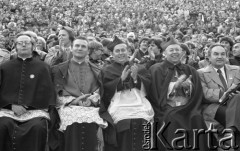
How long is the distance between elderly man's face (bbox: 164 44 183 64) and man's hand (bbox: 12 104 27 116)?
264 cm

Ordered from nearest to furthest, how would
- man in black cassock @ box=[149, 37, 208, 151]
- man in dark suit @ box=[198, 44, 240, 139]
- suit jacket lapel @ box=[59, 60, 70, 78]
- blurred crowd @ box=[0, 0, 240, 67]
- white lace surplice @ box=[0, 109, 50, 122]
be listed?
white lace surplice @ box=[0, 109, 50, 122] < man in black cassock @ box=[149, 37, 208, 151] < man in dark suit @ box=[198, 44, 240, 139] < suit jacket lapel @ box=[59, 60, 70, 78] < blurred crowd @ box=[0, 0, 240, 67]

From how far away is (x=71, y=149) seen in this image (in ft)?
22.5

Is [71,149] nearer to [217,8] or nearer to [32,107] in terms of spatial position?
[32,107]

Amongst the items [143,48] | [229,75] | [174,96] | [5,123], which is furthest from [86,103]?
[143,48]

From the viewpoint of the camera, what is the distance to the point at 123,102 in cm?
727

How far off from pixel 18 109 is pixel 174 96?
2575mm

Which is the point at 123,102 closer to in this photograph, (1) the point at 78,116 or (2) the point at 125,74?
(2) the point at 125,74

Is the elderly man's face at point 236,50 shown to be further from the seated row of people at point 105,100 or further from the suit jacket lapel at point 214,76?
the suit jacket lapel at point 214,76

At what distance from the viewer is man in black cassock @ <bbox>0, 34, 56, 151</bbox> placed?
258 inches

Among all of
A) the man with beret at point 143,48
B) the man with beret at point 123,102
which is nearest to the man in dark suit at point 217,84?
the man with beret at point 123,102

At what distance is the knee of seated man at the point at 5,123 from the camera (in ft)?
21.3

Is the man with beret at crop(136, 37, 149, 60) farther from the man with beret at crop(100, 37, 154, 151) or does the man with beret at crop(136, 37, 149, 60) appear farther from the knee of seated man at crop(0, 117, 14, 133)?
the knee of seated man at crop(0, 117, 14, 133)

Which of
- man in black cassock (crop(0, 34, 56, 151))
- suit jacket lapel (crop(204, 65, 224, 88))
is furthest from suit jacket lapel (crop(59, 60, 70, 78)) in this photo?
suit jacket lapel (crop(204, 65, 224, 88))

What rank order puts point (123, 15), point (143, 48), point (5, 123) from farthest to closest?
point (123, 15), point (143, 48), point (5, 123)
